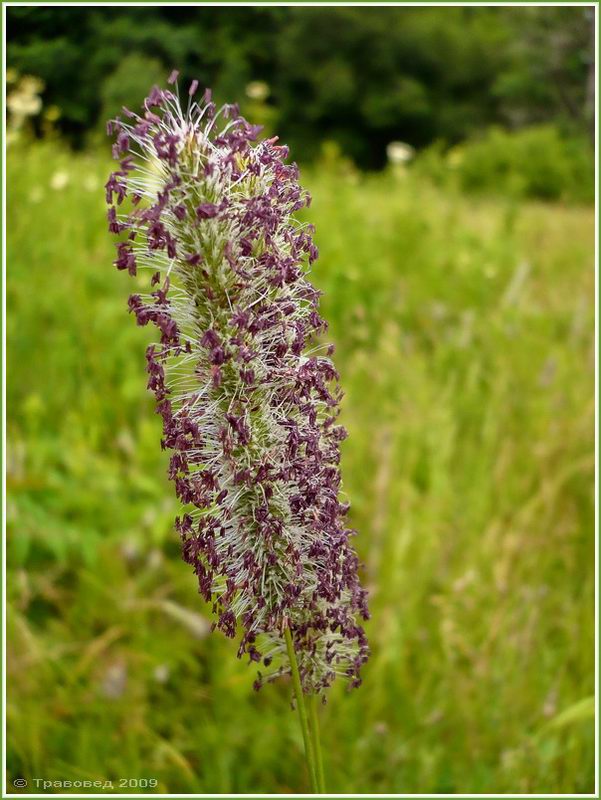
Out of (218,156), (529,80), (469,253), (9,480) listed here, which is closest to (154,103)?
(218,156)

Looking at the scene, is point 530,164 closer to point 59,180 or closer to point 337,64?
point 337,64

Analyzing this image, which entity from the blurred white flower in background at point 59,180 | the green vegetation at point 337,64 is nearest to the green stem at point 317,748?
the green vegetation at point 337,64

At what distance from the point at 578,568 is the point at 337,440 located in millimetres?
2779

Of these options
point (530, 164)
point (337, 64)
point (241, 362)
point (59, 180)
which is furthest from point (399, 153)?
point (530, 164)

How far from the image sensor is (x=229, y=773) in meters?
2.44

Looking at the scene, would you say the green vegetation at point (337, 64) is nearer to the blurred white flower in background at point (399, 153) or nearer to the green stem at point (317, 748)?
the blurred white flower in background at point (399, 153)

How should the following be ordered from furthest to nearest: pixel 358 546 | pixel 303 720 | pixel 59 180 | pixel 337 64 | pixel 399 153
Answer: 1. pixel 337 64
2. pixel 399 153
3. pixel 59 180
4. pixel 358 546
5. pixel 303 720

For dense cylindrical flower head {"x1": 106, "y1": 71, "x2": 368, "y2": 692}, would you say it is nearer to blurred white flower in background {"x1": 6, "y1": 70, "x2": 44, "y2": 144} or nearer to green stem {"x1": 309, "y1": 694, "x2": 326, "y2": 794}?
green stem {"x1": 309, "y1": 694, "x2": 326, "y2": 794}

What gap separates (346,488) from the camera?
3297 millimetres

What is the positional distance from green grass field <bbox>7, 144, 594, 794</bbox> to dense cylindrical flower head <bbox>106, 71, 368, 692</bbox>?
51.2 inches

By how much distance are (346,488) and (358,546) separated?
0.84 ft

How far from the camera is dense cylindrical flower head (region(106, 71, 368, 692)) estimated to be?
2.74ft

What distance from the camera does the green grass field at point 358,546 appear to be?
2479 millimetres

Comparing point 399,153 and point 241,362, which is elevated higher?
point 399,153
